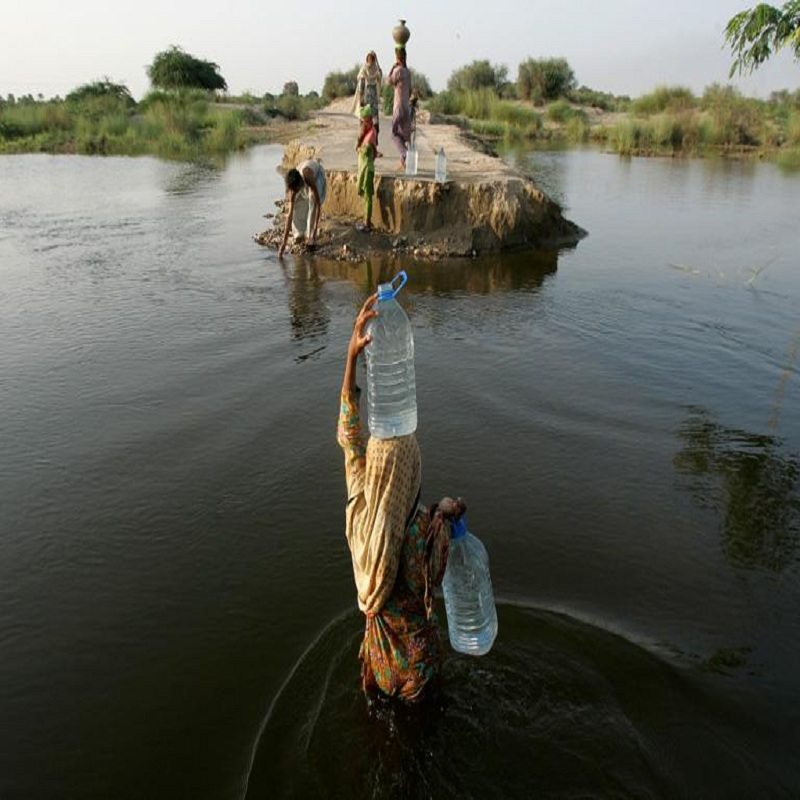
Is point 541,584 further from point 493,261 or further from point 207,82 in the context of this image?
point 207,82

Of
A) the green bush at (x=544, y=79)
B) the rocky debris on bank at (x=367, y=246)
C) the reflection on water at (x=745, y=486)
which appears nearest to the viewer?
the reflection on water at (x=745, y=486)

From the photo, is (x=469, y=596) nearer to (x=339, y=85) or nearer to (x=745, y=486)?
(x=745, y=486)

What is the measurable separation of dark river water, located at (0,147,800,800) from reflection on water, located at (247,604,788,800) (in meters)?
0.01

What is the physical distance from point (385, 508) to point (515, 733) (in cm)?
137

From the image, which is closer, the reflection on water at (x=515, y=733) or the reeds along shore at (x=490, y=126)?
the reflection on water at (x=515, y=733)

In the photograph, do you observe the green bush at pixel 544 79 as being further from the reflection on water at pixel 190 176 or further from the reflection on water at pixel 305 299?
the reflection on water at pixel 305 299

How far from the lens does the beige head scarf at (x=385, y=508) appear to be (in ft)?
8.18

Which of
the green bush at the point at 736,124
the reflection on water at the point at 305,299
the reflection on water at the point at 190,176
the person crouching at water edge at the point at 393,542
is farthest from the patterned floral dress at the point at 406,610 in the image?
the green bush at the point at 736,124

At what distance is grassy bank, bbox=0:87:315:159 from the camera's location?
29.3 metres

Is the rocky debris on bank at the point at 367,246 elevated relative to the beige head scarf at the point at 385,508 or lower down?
lower down

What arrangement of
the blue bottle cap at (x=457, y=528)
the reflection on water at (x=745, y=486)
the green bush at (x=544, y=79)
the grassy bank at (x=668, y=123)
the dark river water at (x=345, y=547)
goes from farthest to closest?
1. the green bush at (x=544, y=79)
2. the grassy bank at (x=668, y=123)
3. the reflection on water at (x=745, y=486)
4. the dark river water at (x=345, y=547)
5. the blue bottle cap at (x=457, y=528)

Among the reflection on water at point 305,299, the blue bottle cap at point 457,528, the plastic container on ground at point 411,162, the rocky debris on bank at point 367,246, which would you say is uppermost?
the plastic container on ground at point 411,162

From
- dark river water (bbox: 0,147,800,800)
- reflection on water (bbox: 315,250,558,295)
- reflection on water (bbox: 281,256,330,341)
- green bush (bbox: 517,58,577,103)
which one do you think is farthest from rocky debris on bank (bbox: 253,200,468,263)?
green bush (bbox: 517,58,577,103)

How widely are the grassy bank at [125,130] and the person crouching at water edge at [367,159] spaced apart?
60.5ft
